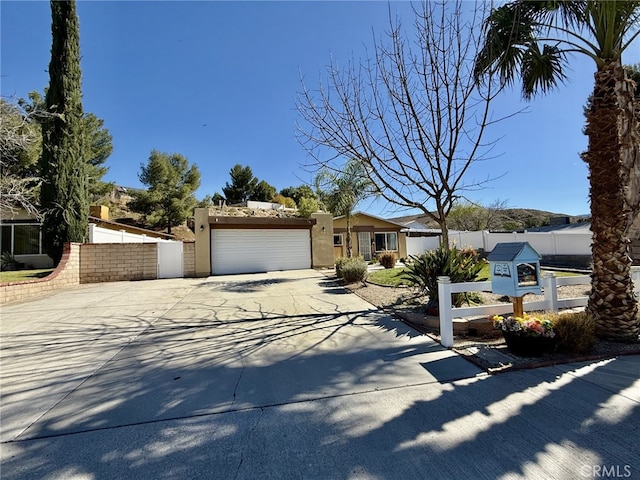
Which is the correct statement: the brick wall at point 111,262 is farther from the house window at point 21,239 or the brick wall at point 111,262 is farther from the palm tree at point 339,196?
the palm tree at point 339,196

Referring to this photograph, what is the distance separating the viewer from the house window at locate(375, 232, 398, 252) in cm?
2214

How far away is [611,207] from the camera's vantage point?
4.34 m

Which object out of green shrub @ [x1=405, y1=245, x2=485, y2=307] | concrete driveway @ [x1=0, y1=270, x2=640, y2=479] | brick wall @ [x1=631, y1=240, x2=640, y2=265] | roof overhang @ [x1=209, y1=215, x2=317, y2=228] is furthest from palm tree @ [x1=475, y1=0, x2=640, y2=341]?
roof overhang @ [x1=209, y1=215, x2=317, y2=228]

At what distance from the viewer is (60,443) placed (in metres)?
2.39

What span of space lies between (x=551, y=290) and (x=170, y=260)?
14.5 metres

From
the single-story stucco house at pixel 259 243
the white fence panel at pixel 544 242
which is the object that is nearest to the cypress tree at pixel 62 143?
the single-story stucco house at pixel 259 243

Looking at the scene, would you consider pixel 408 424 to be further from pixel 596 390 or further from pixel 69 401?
pixel 69 401

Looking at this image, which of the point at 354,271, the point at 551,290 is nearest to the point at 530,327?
the point at 551,290

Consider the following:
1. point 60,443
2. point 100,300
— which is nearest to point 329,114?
point 60,443

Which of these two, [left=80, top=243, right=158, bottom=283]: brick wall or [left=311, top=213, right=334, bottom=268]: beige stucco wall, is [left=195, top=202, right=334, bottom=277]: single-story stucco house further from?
[left=80, top=243, right=158, bottom=283]: brick wall

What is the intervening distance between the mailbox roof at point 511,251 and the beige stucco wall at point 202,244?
13.1 metres

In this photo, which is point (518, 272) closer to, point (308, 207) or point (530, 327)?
point (530, 327)

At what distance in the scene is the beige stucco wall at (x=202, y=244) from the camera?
14578mm
